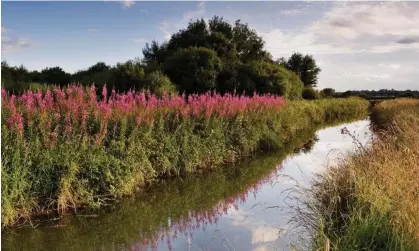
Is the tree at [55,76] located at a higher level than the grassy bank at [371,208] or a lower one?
higher

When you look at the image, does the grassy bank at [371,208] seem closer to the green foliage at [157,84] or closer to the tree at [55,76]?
the green foliage at [157,84]

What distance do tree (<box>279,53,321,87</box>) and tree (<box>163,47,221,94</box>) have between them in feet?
93.0

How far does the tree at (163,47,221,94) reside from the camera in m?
24.4

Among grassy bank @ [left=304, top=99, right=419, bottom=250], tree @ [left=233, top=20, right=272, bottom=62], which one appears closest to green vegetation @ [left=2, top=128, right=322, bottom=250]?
grassy bank @ [left=304, top=99, right=419, bottom=250]

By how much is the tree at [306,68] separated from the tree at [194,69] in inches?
1116

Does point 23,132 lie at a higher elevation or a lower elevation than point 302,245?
higher

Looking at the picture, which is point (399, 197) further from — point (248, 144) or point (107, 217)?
point (248, 144)

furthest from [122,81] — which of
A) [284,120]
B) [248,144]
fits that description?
[248,144]

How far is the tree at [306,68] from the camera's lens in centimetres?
5300

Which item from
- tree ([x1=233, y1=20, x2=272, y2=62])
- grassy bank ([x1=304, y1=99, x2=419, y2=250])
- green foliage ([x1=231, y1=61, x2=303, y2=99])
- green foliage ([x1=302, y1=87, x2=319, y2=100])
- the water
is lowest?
the water

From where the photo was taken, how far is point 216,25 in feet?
127

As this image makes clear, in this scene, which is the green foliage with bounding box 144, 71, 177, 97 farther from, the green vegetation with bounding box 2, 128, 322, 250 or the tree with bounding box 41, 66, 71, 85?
the green vegetation with bounding box 2, 128, 322, 250

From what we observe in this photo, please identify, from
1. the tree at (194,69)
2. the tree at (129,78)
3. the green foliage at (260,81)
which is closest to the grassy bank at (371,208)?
the tree at (129,78)

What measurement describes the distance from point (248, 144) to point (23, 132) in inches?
285
